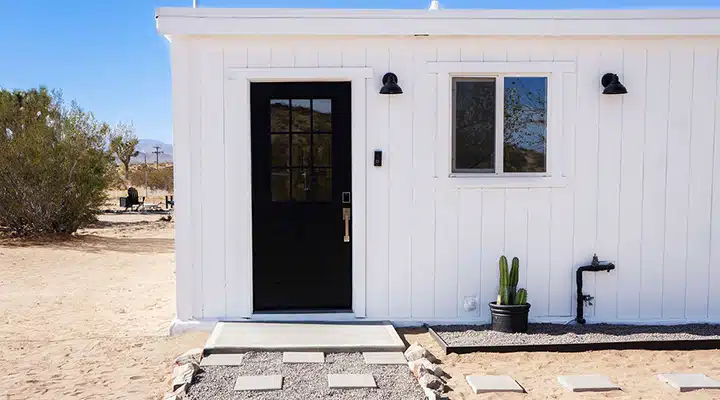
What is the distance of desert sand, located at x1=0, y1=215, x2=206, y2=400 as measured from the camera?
4.31 m

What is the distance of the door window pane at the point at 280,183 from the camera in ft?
18.5

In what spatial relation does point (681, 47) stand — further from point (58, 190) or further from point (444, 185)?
point (58, 190)

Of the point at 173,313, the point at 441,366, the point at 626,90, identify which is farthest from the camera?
the point at 173,313

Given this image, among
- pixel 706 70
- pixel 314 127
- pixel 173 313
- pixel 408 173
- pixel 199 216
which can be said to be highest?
pixel 706 70

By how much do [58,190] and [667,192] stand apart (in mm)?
11438

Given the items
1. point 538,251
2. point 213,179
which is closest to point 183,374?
point 213,179

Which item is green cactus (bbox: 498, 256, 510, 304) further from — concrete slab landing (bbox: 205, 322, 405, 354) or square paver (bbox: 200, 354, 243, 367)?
square paver (bbox: 200, 354, 243, 367)

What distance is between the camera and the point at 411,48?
556cm

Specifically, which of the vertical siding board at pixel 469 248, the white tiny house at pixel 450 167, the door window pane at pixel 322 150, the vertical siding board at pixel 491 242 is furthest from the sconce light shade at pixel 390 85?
the vertical siding board at pixel 491 242

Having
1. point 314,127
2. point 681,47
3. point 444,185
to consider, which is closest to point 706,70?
point 681,47

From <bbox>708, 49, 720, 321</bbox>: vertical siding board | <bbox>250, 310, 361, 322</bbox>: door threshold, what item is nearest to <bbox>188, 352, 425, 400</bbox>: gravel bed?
<bbox>250, 310, 361, 322</bbox>: door threshold

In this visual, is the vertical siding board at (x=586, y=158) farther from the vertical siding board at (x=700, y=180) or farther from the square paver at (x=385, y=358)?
the square paver at (x=385, y=358)

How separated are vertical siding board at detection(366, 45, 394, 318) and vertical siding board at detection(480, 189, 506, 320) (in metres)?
0.85

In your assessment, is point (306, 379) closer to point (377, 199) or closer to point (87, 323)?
point (377, 199)
